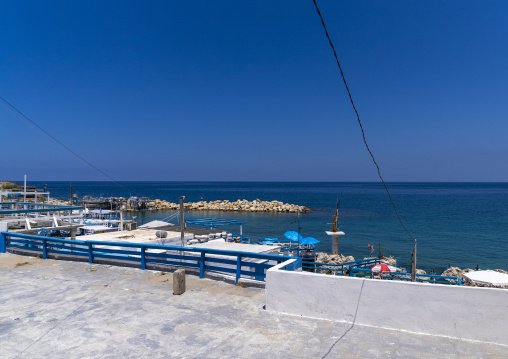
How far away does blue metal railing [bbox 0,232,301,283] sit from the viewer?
10.3m

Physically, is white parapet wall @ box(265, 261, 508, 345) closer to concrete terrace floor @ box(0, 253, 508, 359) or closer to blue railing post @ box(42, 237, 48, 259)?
concrete terrace floor @ box(0, 253, 508, 359)

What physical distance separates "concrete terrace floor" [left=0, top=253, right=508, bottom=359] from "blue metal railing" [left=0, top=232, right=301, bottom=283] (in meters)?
0.72

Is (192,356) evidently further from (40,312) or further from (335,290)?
(40,312)

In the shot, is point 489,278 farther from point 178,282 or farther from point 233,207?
point 233,207

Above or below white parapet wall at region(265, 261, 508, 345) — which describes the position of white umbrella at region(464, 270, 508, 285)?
below

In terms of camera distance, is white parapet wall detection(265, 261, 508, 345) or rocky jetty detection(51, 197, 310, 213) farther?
rocky jetty detection(51, 197, 310, 213)

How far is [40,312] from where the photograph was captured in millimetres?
8312

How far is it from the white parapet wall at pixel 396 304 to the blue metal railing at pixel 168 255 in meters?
1.24

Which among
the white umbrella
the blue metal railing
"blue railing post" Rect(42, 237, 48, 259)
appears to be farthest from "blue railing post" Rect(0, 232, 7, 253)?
the white umbrella

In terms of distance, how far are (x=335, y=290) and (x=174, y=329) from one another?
3.45m

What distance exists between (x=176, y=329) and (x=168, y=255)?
4.64 meters

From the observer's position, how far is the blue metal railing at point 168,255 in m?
10.3

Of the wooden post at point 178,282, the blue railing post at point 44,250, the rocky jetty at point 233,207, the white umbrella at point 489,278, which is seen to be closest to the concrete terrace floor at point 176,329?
the wooden post at point 178,282

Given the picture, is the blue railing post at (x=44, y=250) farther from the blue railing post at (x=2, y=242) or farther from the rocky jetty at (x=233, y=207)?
the rocky jetty at (x=233, y=207)
